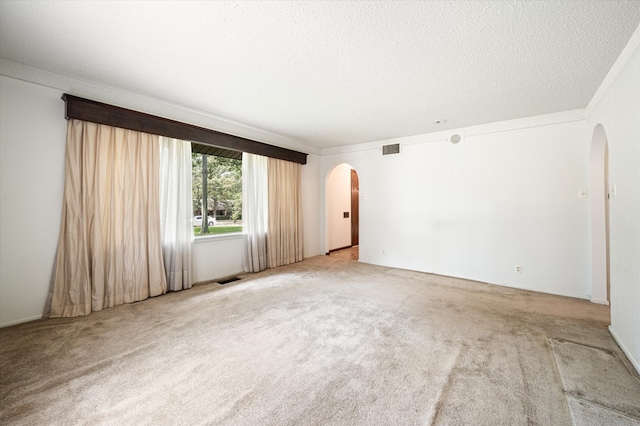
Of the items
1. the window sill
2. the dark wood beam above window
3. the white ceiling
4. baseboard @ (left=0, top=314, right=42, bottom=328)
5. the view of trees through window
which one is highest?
the white ceiling

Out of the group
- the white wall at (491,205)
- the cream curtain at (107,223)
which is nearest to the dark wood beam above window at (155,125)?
the cream curtain at (107,223)

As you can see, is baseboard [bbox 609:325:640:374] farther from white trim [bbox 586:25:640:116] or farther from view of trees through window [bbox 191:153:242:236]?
view of trees through window [bbox 191:153:242:236]

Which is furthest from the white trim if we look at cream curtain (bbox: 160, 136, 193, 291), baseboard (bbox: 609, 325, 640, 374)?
cream curtain (bbox: 160, 136, 193, 291)

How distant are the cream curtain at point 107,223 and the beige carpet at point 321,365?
0.30 metres

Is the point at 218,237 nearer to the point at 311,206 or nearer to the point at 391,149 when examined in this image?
the point at 311,206

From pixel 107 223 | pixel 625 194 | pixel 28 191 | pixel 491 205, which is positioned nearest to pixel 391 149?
pixel 491 205

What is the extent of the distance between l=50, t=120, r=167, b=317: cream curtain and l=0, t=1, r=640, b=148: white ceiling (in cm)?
75

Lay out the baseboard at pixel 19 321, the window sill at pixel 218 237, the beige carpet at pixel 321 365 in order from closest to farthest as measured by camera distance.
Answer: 1. the beige carpet at pixel 321 365
2. the baseboard at pixel 19 321
3. the window sill at pixel 218 237

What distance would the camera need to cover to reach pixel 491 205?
418 cm

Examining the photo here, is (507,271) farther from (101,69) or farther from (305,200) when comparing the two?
(101,69)

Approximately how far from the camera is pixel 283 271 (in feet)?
16.0

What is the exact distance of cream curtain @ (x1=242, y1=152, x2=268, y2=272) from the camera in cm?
477

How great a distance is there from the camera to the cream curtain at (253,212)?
4.77m

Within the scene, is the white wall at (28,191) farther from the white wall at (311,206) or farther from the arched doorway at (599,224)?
the arched doorway at (599,224)
